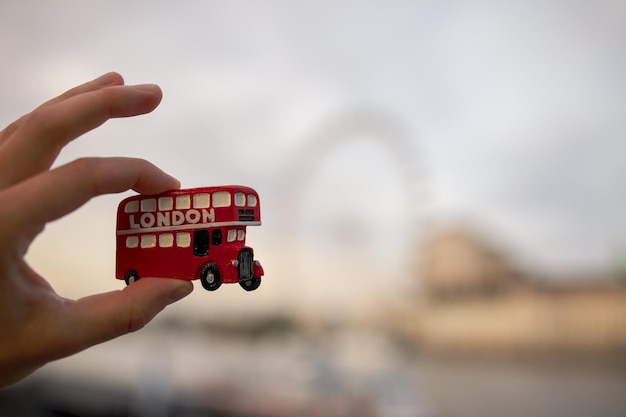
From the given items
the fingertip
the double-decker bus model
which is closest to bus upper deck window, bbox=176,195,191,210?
the double-decker bus model

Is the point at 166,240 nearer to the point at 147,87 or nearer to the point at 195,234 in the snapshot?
the point at 195,234

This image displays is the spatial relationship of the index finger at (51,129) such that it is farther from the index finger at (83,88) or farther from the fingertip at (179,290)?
the fingertip at (179,290)

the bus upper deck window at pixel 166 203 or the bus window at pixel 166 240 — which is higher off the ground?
the bus upper deck window at pixel 166 203

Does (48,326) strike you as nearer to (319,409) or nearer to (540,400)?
(319,409)

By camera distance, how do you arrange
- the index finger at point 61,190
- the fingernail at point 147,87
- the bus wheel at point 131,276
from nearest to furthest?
the index finger at point 61,190
the fingernail at point 147,87
the bus wheel at point 131,276

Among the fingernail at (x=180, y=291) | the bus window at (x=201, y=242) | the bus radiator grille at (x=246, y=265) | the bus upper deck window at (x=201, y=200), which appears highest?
the bus upper deck window at (x=201, y=200)

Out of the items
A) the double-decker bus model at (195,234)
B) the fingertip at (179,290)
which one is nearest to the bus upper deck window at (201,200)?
the double-decker bus model at (195,234)

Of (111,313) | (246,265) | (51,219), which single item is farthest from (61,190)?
(246,265)

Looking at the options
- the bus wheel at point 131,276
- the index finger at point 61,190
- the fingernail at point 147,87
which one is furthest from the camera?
the bus wheel at point 131,276

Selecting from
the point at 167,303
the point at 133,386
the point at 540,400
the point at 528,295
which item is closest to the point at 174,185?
the point at 167,303
